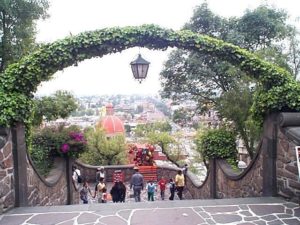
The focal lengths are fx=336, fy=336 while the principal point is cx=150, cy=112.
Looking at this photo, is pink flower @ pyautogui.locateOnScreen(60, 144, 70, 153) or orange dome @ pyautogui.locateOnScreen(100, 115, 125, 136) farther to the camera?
orange dome @ pyautogui.locateOnScreen(100, 115, 125, 136)

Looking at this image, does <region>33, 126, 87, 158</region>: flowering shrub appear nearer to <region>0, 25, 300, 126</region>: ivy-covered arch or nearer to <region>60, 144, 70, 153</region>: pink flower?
<region>60, 144, 70, 153</region>: pink flower

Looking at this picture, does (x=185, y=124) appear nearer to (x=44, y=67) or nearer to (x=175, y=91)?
(x=175, y=91)

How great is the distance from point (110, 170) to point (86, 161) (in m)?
3.22

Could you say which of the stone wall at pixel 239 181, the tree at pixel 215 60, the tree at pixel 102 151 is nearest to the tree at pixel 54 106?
the tree at pixel 215 60

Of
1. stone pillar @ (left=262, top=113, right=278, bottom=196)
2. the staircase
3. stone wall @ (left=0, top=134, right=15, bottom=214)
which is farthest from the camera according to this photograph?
the staircase

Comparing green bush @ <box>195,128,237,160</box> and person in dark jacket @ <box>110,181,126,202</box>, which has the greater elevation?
green bush @ <box>195,128,237,160</box>

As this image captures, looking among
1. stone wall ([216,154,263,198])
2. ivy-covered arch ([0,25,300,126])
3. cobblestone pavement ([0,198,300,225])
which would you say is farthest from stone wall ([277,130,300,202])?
ivy-covered arch ([0,25,300,126])

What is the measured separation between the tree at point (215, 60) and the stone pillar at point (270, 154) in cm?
378

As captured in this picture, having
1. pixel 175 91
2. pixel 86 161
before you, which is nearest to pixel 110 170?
pixel 86 161

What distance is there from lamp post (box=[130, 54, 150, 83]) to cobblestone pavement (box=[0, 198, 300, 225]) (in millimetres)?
2223

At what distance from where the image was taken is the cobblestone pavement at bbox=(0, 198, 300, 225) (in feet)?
15.9

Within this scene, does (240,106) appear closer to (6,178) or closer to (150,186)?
(150,186)

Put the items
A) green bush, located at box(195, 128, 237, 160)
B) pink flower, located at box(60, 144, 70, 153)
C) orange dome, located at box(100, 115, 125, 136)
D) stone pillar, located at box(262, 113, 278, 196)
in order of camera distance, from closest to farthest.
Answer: stone pillar, located at box(262, 113, 278, 196), green bush, located at box(195, 128, 237, 160), pink flower, located at box(60, 144, 70, 153), orange dome, located at box(100, 115, 125, 136)

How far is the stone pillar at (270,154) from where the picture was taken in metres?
5.93
